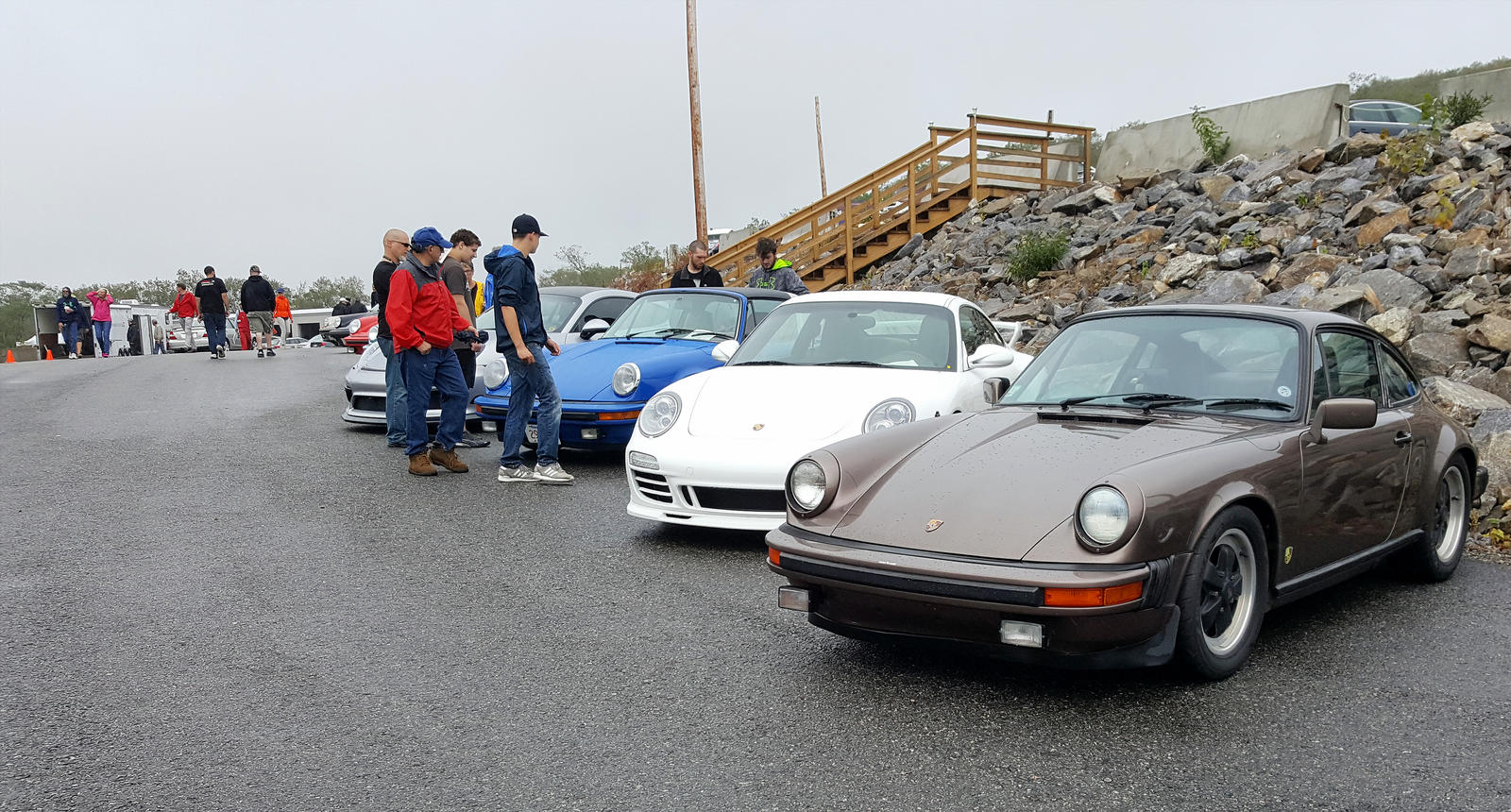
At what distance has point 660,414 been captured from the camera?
6.58m

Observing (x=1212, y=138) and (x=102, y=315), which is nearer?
(x=1212, y=138)

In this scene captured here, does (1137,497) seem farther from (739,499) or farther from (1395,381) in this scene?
(739,499)

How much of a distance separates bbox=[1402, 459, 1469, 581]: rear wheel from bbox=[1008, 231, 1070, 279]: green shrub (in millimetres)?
9796

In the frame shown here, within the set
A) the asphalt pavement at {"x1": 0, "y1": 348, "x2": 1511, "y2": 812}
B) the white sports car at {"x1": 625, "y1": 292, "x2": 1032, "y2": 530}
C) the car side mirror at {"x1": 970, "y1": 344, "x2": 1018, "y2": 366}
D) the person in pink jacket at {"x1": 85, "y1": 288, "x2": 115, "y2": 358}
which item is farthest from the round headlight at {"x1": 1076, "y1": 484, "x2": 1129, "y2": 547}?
the person in pink jacket at {"x1": 85, "y1": 288, "x2": 115, "y2": 358}

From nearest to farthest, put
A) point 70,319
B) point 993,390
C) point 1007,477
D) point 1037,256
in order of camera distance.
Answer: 1. point 1007,477
2. point 993,390
3. point 1037,256
4. point 70,319

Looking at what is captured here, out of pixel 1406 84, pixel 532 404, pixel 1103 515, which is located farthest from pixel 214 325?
pixel 1406 84

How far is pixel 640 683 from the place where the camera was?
3.91 m

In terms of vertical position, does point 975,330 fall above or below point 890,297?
below

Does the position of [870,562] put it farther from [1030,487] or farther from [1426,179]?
[1426,179]

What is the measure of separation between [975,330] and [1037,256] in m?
8.17

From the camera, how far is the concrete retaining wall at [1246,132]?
15.7m

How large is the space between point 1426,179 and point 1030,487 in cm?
1092

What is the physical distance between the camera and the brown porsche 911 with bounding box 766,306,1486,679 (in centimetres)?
350

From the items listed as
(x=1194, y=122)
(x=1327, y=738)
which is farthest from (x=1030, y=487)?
(x=1194, y=122)
